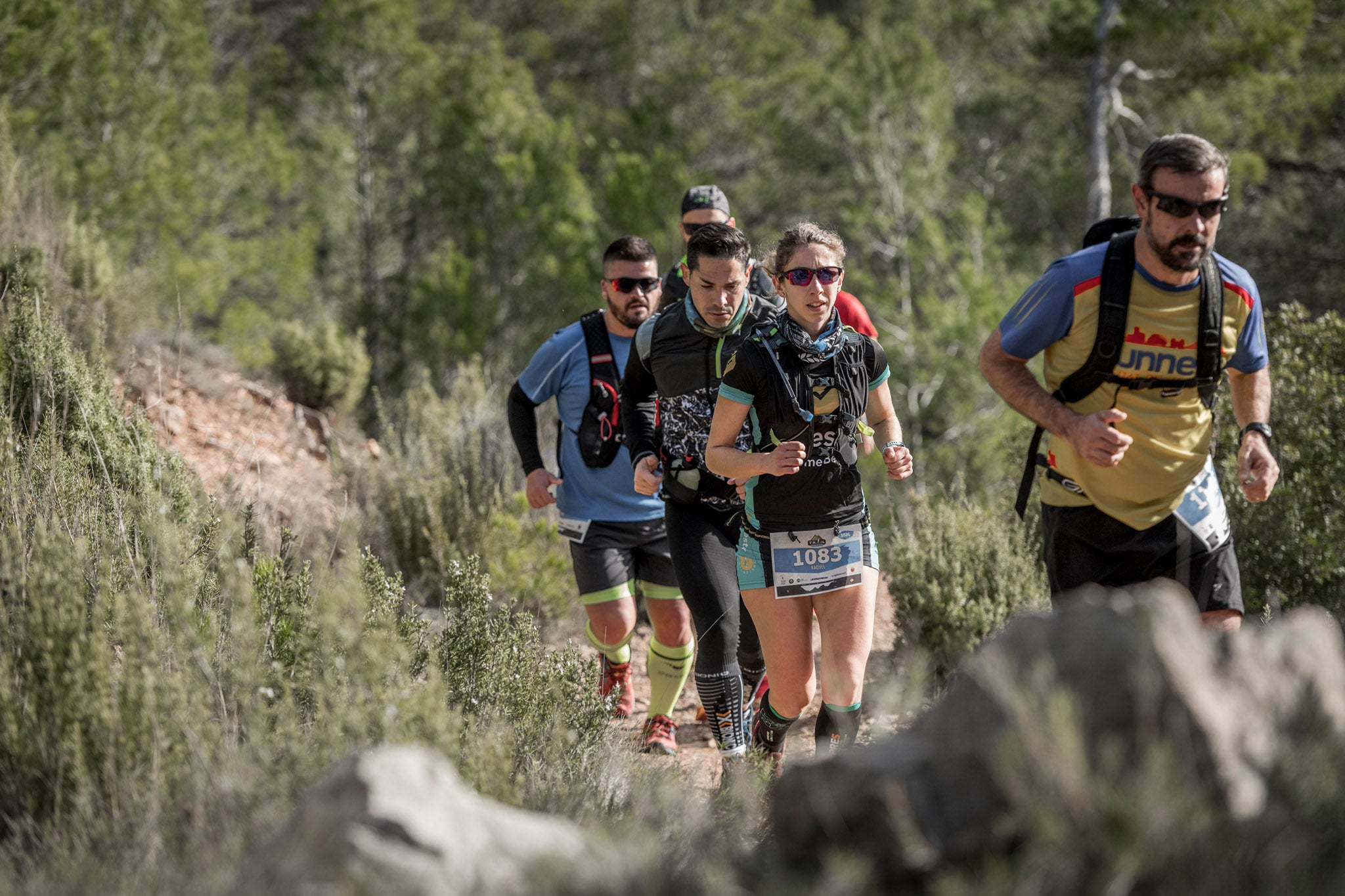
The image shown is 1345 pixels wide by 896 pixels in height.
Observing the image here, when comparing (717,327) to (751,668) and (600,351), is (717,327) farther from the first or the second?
(751,668)

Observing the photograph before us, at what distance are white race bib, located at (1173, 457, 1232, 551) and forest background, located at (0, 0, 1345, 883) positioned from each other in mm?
262

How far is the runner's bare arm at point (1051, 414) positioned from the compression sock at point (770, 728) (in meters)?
1.20

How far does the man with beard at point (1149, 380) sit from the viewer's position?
2982mm

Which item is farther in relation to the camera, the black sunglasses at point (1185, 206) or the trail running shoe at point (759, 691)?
the trail running shoe at point (759, 691)

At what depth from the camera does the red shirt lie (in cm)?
381

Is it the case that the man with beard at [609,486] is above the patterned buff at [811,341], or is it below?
below

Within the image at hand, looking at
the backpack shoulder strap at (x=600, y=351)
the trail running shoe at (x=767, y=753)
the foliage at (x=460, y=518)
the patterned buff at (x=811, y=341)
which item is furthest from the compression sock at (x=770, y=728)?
the foliage at (x=460, y=518)

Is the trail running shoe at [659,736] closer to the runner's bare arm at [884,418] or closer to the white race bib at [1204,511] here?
the runner's bare arm at [884,418]

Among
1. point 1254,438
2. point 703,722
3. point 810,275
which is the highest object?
point 810,275

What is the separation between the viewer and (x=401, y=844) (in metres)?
1.61

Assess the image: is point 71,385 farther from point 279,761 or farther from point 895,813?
point 895,813

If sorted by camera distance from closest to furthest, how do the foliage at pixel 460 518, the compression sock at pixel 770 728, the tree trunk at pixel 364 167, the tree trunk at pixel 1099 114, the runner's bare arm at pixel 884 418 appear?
1. the runner's bare arm at pixel 884 418
2. the compression sock at pixel 770 728
3. the foliage at pixel 460 518
4. the tree trunk at pixel 1099 114
5. the tree trunk at pixel 364 167

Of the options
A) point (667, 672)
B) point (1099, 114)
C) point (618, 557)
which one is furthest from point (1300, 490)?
point (1099, 114)

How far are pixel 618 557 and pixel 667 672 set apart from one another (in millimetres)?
494
